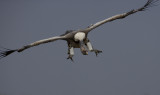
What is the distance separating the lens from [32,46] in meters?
23.1

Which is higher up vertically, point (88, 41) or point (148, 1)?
point (148, 1)

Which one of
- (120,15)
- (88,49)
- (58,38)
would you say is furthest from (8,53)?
(120,15)

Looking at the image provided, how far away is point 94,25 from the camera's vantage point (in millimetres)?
22969

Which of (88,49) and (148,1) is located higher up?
(148,1)

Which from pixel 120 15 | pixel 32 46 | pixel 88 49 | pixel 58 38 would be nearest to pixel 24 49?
pixel 32 46

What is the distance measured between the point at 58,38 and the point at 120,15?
355 cm

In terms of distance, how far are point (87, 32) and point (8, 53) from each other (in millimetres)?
4419

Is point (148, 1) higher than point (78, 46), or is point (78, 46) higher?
point (148, 1)

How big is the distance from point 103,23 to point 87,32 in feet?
3.42

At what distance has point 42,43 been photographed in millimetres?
23000

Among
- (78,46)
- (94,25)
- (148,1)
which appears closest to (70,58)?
(78,46)

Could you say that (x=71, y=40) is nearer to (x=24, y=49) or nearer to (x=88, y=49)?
(x=88, y=49)

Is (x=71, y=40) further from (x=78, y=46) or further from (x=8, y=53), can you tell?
(x=8, y=53)

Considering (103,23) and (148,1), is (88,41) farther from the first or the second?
(148,1)
